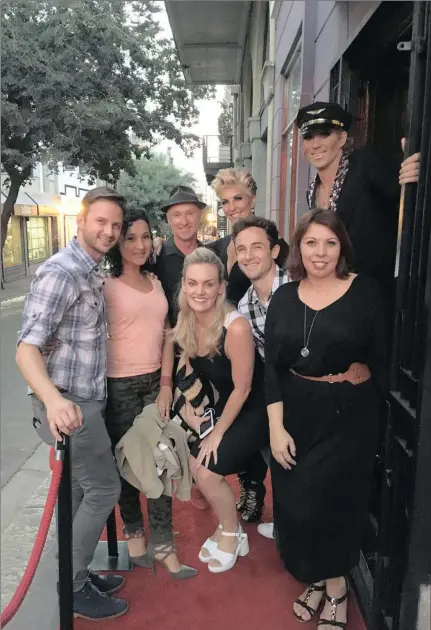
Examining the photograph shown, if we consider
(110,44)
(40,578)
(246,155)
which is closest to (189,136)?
(246,155)

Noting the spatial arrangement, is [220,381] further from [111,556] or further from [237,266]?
[111,556]

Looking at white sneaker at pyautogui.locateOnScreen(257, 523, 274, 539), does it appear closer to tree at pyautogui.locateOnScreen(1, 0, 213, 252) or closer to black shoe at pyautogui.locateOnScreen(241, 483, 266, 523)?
black shoe at pyautogui.locateOnScreen(241, 483, 266, 523)

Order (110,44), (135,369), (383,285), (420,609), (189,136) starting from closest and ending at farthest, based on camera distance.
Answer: (420,609) < (383,285) < (135,369) < (110,44) < (189,136)

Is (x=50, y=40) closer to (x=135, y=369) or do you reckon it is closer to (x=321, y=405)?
(x=135, y=369)

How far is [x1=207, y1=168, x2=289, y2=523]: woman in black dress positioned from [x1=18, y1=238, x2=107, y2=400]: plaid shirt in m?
0.86

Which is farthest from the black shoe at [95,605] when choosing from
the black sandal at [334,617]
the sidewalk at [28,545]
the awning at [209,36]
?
the awning at [209,36]

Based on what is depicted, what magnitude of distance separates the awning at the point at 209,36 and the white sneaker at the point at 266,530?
6.04m

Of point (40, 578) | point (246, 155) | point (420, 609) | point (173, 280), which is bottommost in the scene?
point (40, 578)

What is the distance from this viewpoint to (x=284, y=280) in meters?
2.63

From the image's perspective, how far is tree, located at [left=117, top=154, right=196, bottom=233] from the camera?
28.6m

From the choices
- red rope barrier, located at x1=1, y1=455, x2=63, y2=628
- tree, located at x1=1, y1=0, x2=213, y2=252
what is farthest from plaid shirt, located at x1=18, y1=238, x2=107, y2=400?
tree, located at x1=1, y1=0, x2=213, y2=252

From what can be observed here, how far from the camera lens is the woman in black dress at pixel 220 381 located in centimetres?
255

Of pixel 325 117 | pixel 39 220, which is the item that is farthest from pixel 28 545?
pixel 39 220

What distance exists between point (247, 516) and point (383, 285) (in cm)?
167
